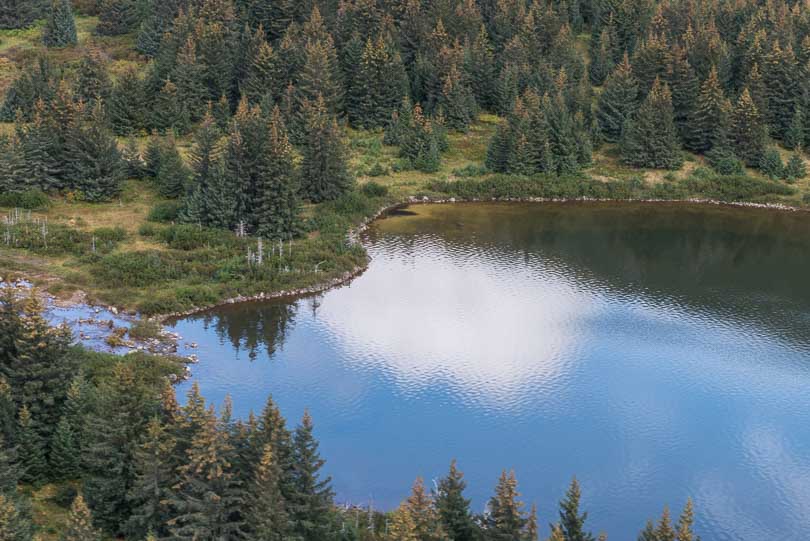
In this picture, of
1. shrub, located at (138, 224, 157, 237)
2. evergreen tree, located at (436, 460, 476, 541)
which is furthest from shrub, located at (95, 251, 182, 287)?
evergreen tree, located at (436, 460, 476, 541)

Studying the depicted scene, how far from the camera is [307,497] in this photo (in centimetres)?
3938

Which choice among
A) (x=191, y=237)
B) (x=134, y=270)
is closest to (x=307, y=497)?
(x=134, y=270)

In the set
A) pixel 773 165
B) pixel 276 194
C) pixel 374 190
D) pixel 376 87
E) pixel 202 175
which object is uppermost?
pixel 376 87

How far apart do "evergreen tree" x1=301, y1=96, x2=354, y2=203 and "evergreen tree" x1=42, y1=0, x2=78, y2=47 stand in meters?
60.0

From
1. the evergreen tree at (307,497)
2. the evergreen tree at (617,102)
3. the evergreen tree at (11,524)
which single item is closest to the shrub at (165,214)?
the evergreen tree at (307,497)

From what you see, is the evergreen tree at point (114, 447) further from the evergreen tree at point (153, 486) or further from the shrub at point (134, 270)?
the shrub at point (134, 270)

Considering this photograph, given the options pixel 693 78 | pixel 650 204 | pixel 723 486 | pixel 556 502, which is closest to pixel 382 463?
pixel 556 502

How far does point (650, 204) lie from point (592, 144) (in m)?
12.1

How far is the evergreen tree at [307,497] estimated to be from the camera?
39.2 m

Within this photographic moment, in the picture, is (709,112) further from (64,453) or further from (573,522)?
(64,453)

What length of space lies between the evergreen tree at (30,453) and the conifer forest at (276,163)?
0.15 meters

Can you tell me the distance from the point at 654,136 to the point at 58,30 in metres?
85.8

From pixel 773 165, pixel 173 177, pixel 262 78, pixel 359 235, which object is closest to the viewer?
pixel 359 235

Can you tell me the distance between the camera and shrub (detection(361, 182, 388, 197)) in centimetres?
9825
